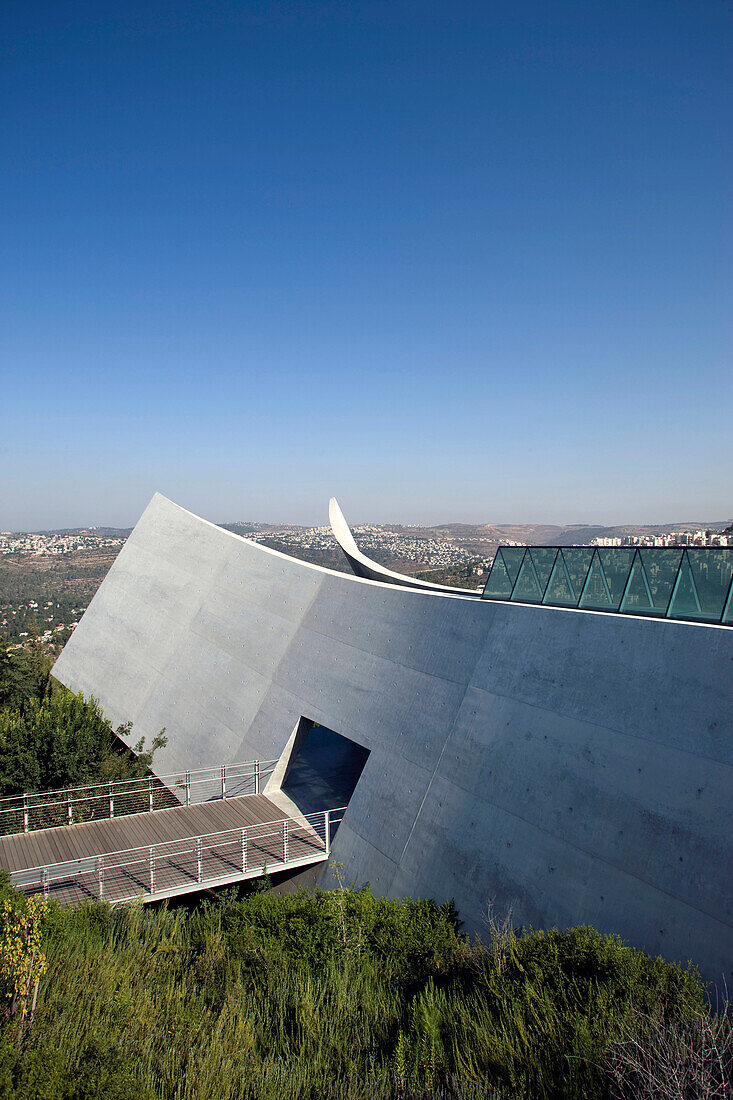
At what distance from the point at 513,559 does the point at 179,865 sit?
8.29 metres

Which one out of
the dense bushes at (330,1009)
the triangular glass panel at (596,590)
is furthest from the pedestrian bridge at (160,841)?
the triangular glass panel at (596,590)

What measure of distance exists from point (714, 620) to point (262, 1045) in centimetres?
760

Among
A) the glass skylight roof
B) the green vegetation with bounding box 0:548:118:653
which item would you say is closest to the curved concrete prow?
the glass skylight roof

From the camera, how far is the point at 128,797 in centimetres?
1500

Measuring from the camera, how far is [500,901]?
8766 millimetres

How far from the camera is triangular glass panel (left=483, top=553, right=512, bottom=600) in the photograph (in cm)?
1227

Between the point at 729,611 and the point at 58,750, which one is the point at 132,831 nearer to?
the point at 58,750

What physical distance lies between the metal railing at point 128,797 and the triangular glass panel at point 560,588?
7.20 metres

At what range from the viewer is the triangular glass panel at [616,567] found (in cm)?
1016

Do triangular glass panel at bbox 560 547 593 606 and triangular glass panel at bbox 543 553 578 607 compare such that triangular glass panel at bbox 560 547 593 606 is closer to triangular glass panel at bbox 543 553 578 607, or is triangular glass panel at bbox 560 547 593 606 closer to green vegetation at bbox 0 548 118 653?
triangular glass panel at bbox 543 553 578 607

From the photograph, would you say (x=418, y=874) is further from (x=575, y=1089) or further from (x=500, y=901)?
(x=575, y=1089)

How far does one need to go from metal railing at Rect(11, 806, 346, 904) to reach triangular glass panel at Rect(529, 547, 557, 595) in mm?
6177

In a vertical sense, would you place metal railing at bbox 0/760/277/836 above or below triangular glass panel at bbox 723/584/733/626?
below

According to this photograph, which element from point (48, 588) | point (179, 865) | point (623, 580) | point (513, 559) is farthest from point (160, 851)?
point (48, 588)
